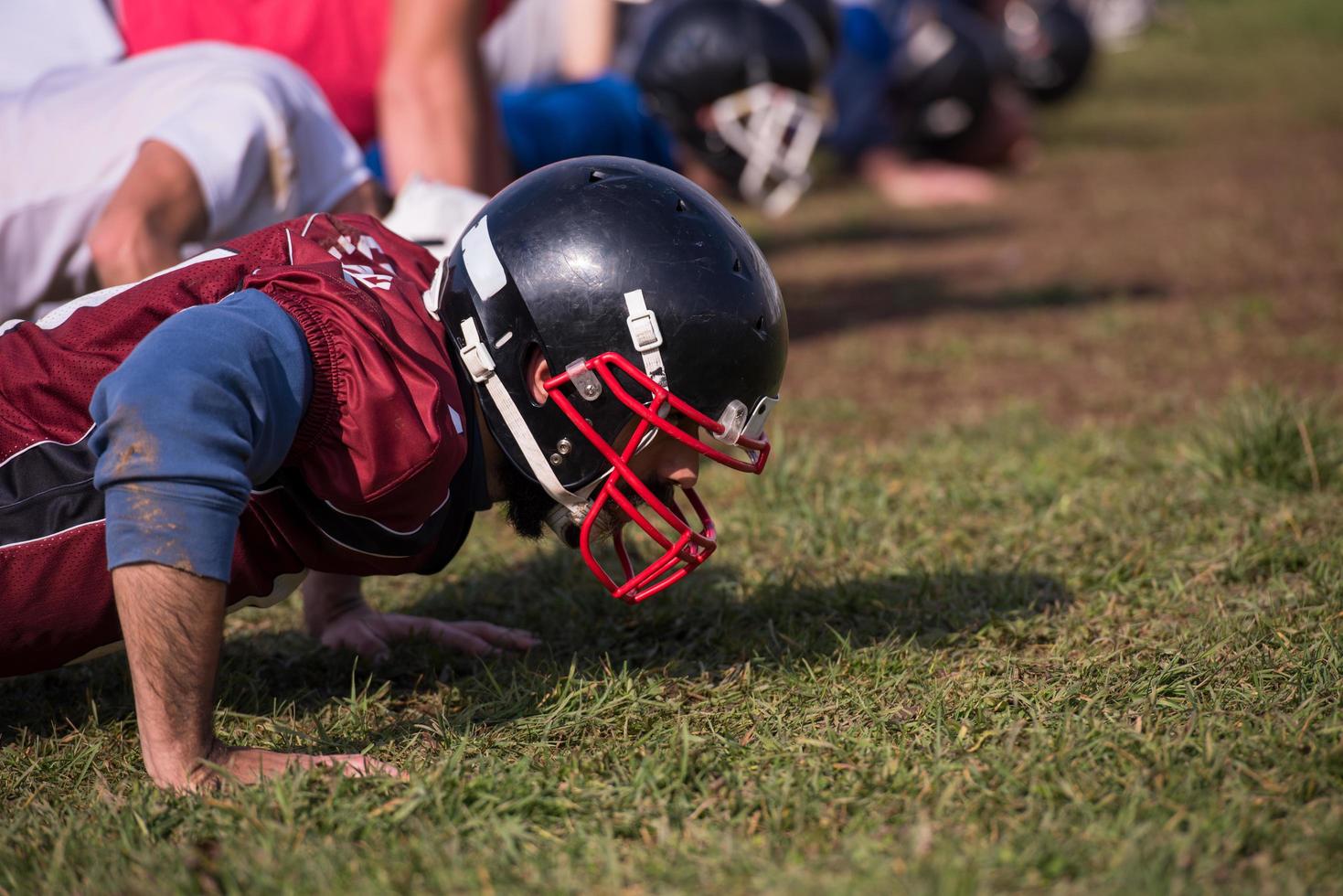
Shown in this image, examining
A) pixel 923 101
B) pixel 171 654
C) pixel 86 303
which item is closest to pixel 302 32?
pixel 86 303

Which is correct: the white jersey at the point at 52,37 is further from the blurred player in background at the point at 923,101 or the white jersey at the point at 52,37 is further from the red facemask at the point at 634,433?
the blurred player in background at the point at 923,101

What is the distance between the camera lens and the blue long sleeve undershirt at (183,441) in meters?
2.13

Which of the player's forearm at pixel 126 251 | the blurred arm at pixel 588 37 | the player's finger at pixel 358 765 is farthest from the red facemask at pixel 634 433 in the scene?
the blurred arm at pixel 588 37

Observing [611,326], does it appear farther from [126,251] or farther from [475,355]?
[126,251]

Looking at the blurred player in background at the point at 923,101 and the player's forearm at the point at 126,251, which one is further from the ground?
the player's forearm at the point at 126,251

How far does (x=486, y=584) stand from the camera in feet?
11.7

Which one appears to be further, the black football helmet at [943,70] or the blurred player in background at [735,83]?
the black football helmet at [943,70]

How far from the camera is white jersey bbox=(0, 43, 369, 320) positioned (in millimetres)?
3709

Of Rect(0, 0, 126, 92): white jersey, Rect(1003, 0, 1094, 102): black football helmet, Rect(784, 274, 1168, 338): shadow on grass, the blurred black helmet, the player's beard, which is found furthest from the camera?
Rect(1003, 0, 1094, 102): black football helmet

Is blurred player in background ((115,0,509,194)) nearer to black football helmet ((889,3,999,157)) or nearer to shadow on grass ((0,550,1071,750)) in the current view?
shadow on grass ((0,550,1071,750))

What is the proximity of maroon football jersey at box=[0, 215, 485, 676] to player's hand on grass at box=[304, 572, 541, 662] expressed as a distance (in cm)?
44

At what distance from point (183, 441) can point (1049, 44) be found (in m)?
13.9

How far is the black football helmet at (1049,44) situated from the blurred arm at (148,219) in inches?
482

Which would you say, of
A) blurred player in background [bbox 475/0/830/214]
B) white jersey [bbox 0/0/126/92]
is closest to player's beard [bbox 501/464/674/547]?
white jersey [bbox 0/0/126/92]
